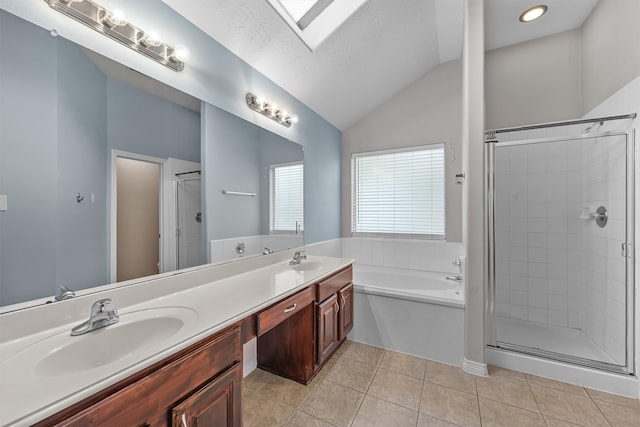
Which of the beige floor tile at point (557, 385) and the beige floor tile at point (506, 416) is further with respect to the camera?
the beige floor tile at point (557, 385)

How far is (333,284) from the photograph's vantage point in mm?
2055

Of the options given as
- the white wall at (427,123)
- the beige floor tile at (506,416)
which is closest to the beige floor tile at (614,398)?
the beige floor tile at (506,416)

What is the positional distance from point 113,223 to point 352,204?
2.67 meters

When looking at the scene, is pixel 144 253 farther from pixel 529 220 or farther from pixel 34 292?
pixel 529 220

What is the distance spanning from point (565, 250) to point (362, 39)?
2716mm

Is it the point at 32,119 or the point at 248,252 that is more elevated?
the point at 32,119

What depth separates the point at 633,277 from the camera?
5.69ft

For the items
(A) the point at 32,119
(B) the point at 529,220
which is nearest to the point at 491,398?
(B) the point at 529,220

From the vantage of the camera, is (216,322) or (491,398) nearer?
(216,322)

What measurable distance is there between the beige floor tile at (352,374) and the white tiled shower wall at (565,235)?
5.61ft

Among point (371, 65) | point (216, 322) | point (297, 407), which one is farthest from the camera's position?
point (371, 65)

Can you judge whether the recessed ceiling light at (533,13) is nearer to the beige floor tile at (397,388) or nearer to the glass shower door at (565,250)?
the glass shower door at (565,250)

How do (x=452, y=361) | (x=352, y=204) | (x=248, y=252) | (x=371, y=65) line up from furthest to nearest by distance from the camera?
(x=352, y=204), (x=371, y=65), (x=452, y=361), (x=248, y=252)

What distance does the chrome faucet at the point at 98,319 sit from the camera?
3.05 feet
